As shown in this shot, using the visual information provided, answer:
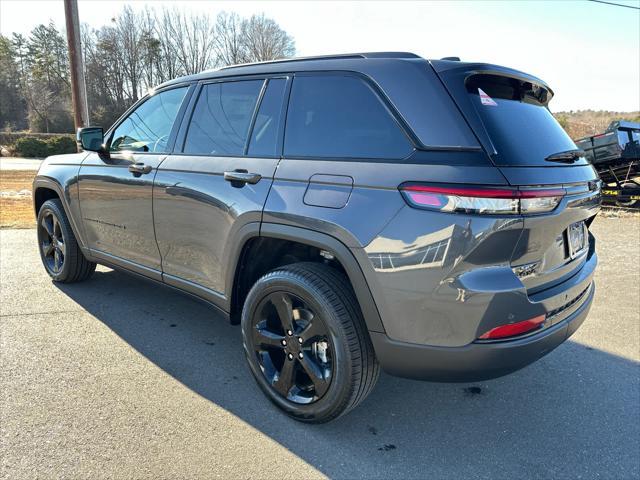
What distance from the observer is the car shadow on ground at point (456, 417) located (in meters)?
2.27

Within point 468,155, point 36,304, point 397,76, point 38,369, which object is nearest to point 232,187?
point 397,76

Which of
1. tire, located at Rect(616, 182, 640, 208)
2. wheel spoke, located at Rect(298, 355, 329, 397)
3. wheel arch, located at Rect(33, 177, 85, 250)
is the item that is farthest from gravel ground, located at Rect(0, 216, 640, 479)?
tire, located at Rect(616, 182, 640, 208)

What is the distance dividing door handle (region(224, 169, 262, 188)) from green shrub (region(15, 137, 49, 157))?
37.4m

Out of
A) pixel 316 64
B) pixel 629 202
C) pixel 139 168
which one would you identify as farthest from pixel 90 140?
pixel 629 202

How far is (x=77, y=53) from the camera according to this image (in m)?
9.24

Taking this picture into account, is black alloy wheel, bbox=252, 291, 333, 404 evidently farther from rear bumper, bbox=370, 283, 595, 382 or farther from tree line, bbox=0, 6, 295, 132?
tree line, bbox=0, 6, 295, 132

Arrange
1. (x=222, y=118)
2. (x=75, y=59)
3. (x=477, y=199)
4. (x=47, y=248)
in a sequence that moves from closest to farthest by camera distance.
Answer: (x=477, y=199)
(x=222, y=118)
(x=47, y=248)
(x=75, y=59)

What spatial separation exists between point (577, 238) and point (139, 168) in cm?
288

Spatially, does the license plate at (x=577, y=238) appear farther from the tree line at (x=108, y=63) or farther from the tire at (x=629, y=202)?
the tree line at (x=108, y=63)

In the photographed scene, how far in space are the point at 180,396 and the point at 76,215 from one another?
227 centimetres

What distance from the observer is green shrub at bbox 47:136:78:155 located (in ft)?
113

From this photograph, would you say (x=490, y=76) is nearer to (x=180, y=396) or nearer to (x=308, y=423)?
(x=308, y=423)

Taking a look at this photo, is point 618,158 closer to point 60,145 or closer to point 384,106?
point 384,106

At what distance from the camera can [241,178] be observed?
8.76ft
